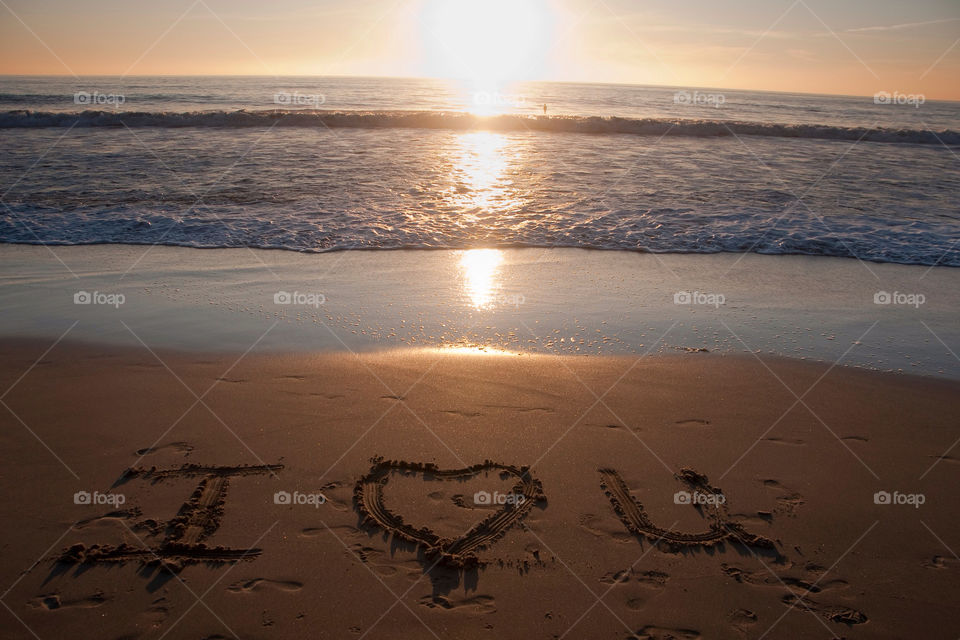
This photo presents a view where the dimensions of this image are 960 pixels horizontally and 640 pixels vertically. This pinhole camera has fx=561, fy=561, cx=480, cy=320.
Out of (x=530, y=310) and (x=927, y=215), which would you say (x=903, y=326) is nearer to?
(x=530, y=310)

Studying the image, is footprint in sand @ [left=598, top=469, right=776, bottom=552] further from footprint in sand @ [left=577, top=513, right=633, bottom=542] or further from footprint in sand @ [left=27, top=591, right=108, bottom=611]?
footprint in sand @ [left=27, top=591, right=108, bottom=611]

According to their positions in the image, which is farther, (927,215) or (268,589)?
(927,215)

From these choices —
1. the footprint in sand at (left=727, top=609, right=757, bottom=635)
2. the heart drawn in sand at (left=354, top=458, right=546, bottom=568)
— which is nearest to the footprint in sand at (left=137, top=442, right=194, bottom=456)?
the heart drawn in sand at (left=354, top=458, right=546, bottom=568)

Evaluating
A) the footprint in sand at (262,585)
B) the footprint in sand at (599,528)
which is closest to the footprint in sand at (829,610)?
the footprint in sand at (599,528)

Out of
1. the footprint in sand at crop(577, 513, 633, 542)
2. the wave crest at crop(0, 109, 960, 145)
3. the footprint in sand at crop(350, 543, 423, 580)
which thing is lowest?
the footprint in sand at crop(350, 543, 423, 580)

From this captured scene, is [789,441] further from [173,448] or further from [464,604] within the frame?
[173,448]

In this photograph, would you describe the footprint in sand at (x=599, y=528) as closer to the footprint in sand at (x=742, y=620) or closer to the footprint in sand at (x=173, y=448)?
the footprint in sand at (x=742, y=620)

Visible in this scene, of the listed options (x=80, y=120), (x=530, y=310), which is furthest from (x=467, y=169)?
(x=80, y=120)
